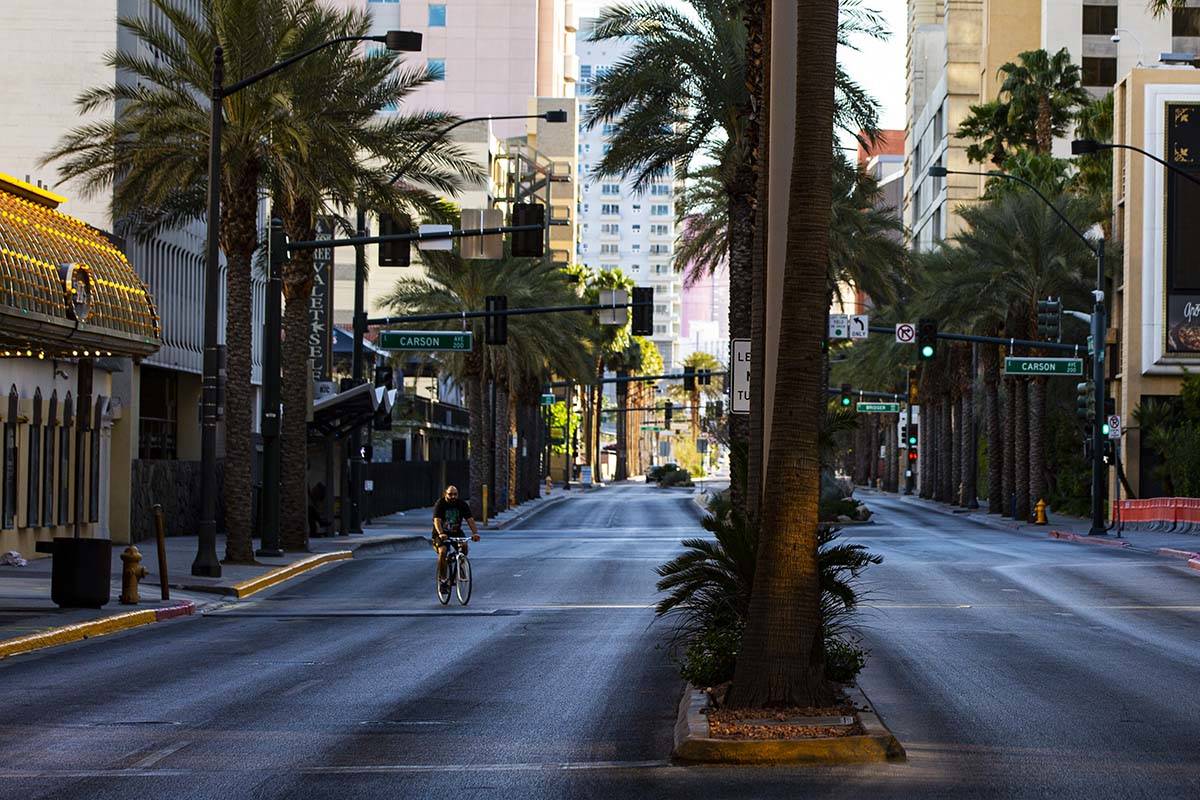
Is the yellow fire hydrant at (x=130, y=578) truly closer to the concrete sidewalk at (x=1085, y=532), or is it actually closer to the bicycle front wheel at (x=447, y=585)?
the bicycle front wheel at (x=447, y=585)

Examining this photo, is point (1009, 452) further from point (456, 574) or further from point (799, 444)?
point (799, 444)

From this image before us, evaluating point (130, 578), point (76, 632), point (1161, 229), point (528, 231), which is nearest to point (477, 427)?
point (1161, 229)

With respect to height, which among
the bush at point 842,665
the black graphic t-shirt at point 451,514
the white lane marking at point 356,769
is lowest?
the white lane marking at point 356,769

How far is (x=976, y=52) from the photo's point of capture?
358 ft

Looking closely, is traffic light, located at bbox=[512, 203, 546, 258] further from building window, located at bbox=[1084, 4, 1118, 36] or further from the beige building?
building window, located at bbox=[1084, 4, 1118, 36]

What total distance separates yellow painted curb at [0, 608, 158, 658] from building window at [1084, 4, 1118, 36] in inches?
3186

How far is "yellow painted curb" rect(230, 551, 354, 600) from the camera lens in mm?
28833

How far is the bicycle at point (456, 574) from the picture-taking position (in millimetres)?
26550

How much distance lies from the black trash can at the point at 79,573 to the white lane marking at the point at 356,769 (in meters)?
12.7

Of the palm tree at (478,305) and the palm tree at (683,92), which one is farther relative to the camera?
the palm tree at (478,305)

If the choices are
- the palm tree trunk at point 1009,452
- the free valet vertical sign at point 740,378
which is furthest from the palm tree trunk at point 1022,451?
the free valet vertical sign at point 740,378

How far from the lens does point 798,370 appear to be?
41.1 ft

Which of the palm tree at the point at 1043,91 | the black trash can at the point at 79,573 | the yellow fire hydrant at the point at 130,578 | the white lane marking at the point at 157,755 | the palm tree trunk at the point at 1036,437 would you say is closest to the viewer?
the white lane marking at the point at 157,755

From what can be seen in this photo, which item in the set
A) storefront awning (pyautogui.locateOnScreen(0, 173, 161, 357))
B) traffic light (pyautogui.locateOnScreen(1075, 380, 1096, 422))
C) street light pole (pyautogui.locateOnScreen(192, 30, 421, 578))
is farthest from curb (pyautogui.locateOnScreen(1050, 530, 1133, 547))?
storefront awning (pyautogui.locateOnScreen(0, 173, 161, 357))
